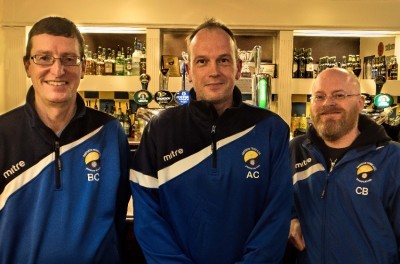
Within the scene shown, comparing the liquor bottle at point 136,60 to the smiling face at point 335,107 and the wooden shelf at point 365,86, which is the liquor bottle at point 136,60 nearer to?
the wooden shelf at point 365,86

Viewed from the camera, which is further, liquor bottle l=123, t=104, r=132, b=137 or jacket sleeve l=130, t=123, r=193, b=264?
liquor bottle l=123, t=104, r=132, b=137

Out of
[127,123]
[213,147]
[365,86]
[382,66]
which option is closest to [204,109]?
[213,147]

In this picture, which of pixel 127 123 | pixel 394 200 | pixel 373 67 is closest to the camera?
pixel 394 200

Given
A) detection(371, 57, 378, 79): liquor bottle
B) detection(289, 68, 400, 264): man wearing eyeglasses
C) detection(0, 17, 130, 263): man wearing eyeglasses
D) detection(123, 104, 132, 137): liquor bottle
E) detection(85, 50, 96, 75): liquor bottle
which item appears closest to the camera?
detection(0, 17, 130, 263): man wearing eyeglasses

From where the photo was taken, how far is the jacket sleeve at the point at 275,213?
1.54m

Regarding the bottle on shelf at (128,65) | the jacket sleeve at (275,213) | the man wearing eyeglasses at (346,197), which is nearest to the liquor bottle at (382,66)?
the bottle on shelf at (128,65)

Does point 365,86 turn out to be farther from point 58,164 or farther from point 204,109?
point 58,164

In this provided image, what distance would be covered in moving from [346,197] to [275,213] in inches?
15.8

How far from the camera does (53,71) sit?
5.15 feet

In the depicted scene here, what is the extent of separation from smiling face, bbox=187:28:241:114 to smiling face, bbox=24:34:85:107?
44cm

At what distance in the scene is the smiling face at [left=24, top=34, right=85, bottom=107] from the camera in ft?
5.16

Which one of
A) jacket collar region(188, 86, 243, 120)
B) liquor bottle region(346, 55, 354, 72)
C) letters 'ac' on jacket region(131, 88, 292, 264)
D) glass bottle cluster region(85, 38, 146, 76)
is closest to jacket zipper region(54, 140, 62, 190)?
letters 'ac' on jacket region(131, 88, 292, 264)

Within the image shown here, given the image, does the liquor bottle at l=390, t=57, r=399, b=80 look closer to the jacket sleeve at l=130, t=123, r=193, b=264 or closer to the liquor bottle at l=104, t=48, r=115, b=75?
the liquor bottle at l=104, t=48, r=115, b=75

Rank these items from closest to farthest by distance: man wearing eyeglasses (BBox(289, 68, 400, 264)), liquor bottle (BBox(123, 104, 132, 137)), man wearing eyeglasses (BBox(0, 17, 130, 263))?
man wearing eyeglasses (BBox(0, 17, 130, 263)) < man wearing eyeglasses (BBox(289, 68, 400, 264)) < liquor bottle (BBox(123, 104, 132, 137))
